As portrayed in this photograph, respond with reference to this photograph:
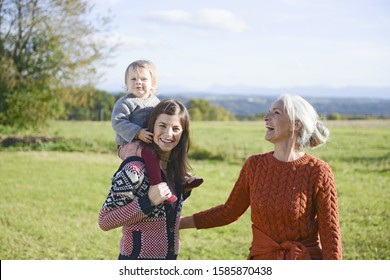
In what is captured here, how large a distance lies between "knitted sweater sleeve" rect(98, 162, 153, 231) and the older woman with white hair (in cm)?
58

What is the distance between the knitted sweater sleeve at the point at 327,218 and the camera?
2.56 metres

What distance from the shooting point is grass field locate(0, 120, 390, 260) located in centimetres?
695

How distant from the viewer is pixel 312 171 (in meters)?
2.62

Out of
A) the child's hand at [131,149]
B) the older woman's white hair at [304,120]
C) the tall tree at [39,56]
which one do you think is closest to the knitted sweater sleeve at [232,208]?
the older woman's white hair at [304,120]

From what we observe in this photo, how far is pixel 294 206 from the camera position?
260 centimetres

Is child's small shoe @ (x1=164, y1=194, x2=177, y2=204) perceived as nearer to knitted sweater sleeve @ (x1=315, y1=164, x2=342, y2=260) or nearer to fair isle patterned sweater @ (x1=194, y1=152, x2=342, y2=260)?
fair isle patterned sweater @ (x1=194, y1=152, x2=342, y2=260)

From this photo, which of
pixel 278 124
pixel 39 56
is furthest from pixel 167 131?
pixel 39 56

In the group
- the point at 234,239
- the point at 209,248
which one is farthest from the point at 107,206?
the point at 234,239

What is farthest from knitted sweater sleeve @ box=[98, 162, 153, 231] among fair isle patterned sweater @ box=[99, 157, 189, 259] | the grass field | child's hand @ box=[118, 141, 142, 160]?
the grass field

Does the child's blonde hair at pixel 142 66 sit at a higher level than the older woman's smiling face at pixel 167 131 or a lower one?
higher

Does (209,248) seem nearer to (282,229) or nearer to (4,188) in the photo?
(282,229)

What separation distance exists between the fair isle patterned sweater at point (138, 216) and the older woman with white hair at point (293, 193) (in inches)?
17.6

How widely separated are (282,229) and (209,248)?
14.9 feet

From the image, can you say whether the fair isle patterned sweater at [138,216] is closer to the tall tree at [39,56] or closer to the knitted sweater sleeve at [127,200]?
the knitted sweater sleeve at [127,200]
